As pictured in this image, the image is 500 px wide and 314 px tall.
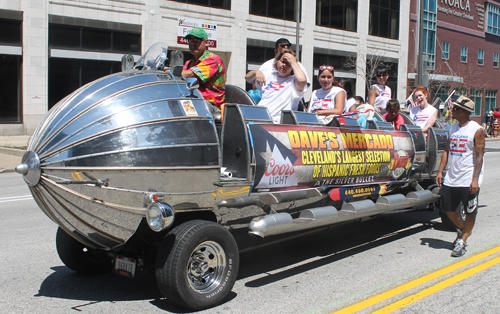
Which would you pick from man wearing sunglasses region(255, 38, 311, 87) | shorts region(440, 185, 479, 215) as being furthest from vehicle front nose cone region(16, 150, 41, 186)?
shorts region(440, 185, 479, 215)

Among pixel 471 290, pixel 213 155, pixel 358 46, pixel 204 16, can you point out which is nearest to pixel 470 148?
pixel 471 290

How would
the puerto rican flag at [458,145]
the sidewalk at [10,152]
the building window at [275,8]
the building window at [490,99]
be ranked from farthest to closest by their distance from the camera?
the building window at [490,99] < the building window at [275,8] < the sidewalk at [10,152] < the puerto rican flag at [458,145]

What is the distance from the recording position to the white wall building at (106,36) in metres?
19.6

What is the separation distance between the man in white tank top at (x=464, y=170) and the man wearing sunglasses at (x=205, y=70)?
3048 mm

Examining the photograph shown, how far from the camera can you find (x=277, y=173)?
4953mm

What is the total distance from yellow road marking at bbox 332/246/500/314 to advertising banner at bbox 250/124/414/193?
52.9 inches

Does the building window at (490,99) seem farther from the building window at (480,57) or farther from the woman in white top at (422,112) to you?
the woman in white top at (422,112)

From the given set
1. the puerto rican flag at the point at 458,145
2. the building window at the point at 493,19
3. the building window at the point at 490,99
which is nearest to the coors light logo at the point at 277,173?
the puerto rican flag at the point at 458,145

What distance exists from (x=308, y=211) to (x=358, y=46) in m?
29.9

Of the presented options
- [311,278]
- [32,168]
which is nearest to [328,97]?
[311,278]

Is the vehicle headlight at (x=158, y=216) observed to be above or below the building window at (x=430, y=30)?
below

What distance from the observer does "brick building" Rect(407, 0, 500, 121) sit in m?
38.5

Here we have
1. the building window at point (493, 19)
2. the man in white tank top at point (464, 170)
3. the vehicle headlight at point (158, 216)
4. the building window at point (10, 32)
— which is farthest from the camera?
the building window at point (493, 19)

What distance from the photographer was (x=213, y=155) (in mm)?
4422
